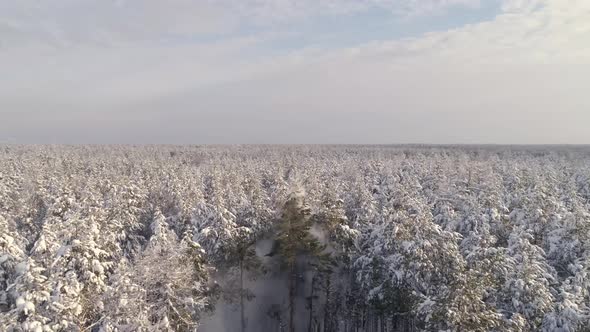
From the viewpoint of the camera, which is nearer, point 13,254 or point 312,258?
point 13,254

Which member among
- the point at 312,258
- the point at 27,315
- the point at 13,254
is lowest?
the point at 312,258

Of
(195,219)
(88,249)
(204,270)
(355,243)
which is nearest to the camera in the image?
(88,249)

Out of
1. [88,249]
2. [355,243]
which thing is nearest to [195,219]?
[355,243]

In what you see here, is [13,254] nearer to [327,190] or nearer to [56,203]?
[56,203]

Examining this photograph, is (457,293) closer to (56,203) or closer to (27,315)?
(27,315)

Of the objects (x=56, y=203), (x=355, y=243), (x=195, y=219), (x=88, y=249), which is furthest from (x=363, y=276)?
(x=56, y=203)

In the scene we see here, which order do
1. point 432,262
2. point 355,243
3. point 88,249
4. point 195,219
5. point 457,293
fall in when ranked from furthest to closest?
point 195,219 → point 355,243 → point 432,262 → point 88,249 → point 457,293

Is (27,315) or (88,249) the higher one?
(88,249)

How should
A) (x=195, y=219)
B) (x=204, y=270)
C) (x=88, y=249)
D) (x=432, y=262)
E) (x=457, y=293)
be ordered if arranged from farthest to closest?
1. (x=195, y=219)
2. (x=204, y=270)
3. (x=432, y=262)
4. (x=88, y=249)
5. (x=457, y=293)

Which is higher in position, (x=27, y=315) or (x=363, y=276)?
(x=27, y=315)
